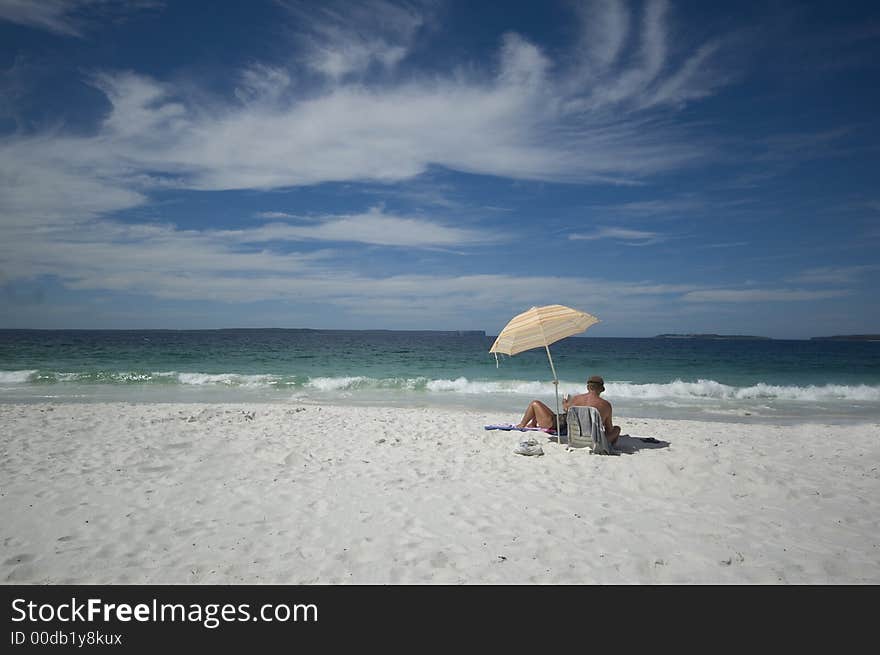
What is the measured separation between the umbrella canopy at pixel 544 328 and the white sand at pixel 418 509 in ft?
5.80

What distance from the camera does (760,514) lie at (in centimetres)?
507

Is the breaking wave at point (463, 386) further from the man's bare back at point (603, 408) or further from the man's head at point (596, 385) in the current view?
the man's head at point (596, 385)

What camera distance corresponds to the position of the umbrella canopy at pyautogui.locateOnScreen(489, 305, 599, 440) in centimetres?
822

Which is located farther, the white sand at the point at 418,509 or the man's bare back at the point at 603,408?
the man's bare back at the point at 603,408

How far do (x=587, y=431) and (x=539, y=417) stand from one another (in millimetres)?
1499

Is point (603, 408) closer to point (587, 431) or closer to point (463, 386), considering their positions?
point (587, 431)

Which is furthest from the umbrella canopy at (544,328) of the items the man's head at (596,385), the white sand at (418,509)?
the white sand at (418,509)

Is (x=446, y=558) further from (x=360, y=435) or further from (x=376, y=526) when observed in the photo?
(x=360, y=435)

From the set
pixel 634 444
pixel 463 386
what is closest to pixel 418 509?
pixel 634 444

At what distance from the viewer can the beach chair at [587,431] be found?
7.59 metres

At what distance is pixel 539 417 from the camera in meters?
9.21
